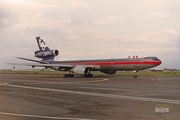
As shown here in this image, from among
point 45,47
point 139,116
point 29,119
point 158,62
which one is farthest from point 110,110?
point 45,47

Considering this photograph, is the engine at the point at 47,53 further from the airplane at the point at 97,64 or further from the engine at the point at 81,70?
the engine at the point at 81,70

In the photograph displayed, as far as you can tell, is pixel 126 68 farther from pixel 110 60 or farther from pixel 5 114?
pixel 5 114

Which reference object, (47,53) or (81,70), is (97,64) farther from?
(47,53)

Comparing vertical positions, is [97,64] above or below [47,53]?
below

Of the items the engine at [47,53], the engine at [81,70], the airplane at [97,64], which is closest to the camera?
the airplane at [97,64]

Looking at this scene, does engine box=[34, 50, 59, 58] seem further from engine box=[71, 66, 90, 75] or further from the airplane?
engine box=[71, 66, 90, 75]

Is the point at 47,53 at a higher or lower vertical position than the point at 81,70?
higher

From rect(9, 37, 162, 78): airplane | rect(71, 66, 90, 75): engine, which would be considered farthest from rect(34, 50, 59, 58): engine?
rect(71, 66, 90, 75): engine

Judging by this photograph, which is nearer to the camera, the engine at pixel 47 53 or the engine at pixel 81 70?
the engine at pixel 81 70

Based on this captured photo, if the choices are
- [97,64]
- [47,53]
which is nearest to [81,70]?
[97,64]

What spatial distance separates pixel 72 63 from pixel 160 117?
1470 inches

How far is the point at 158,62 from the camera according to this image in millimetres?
36062

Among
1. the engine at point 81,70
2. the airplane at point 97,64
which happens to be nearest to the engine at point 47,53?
the airplane at point 97,64

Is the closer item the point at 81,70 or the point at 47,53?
the point at 81,70
